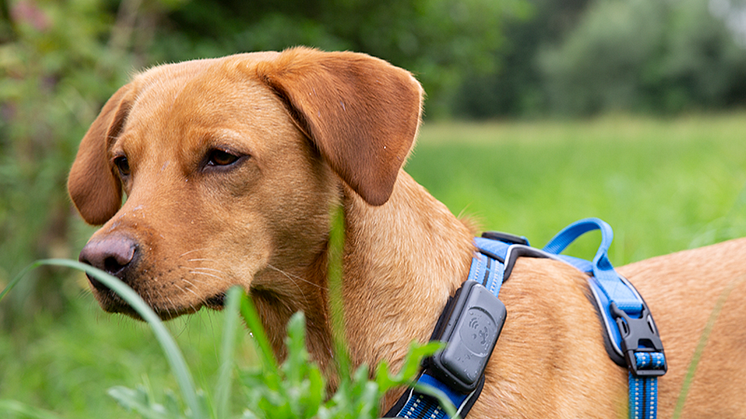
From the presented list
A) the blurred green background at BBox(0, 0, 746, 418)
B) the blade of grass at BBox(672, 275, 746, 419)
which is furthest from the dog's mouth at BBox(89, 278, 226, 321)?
the blade of grass at BBox(672, 275, 746, 419)

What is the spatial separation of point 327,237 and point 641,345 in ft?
3.66

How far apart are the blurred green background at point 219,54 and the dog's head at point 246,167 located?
0.25 meters

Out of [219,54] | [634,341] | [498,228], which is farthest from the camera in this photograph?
[219,54]

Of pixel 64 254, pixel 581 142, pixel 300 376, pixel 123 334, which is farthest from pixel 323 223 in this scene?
pixel 581 142

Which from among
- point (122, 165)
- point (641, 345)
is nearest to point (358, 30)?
point (122, 165)

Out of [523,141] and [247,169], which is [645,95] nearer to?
[523,141]

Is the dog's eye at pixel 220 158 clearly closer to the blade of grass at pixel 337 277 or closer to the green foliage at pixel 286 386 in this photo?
the blade of grass at pixel 337 277

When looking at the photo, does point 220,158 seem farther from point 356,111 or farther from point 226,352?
point 226,352

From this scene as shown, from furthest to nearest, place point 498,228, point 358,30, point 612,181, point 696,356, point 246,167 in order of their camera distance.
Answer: point 358,30 → point 612,181 → point 498,228 → point 246,167 → point 696,356

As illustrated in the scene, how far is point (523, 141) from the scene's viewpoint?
1292 centimetres

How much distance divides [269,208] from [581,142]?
10.9 m

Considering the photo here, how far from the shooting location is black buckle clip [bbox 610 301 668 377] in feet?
6.34

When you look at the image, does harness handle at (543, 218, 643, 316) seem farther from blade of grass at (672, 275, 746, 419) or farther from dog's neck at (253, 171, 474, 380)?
dog's neck at (253, 171, 474, 380)

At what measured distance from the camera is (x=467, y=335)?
172 centimetres
